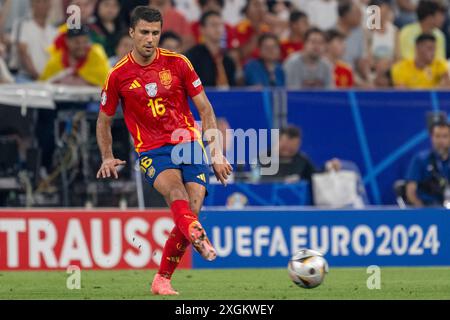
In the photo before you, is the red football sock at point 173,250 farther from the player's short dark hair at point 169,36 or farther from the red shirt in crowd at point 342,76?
the red shirt in crowd at point 342,76

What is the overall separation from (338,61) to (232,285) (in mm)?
7681

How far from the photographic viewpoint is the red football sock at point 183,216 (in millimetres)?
10930

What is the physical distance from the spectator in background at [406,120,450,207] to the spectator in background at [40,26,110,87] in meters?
4.25

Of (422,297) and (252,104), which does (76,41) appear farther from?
(422,297)

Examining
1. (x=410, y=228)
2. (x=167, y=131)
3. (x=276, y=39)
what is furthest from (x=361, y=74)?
(x=167, y=131)

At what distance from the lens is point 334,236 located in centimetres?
1581

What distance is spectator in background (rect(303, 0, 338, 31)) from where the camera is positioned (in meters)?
21.0

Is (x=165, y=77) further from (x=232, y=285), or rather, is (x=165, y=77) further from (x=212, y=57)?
(x=212, y=57)

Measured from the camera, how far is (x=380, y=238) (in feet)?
51.9

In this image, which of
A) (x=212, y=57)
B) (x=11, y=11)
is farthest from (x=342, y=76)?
(x=11, y=11)

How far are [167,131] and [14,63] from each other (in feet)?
23.8

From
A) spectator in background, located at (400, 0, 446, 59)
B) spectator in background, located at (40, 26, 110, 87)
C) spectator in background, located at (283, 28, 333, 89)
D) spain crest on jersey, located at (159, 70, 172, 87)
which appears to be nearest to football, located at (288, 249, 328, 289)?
spain crest on jersey, located at (159, 70, 172, 87)

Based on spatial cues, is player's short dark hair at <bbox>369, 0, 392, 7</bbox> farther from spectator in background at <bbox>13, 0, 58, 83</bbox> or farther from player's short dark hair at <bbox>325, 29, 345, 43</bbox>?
spectator in background at <bbox>13, 0, 58, 83</bbox>

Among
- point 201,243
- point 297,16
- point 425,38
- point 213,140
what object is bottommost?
point 201,243
